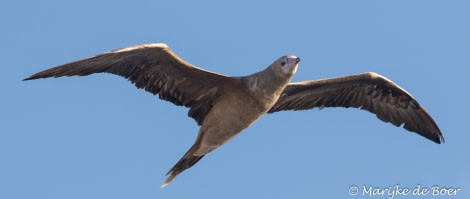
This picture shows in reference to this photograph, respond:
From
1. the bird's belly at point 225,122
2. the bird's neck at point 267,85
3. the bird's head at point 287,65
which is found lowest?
the bird's belly at point 225,122

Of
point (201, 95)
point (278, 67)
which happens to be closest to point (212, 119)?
Result: point (201, 95)

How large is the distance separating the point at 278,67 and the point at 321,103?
253 centimetres

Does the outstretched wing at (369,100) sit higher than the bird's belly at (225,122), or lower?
higher

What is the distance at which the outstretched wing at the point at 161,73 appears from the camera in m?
14.8

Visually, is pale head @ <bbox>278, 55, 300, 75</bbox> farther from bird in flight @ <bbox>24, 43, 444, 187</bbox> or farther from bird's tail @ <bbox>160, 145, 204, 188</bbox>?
bird's tail @ <bbox>160, 145, 204, 188</bbox>

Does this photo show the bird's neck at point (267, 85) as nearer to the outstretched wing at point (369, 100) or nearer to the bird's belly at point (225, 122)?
the bird's belly at point (225, 122)

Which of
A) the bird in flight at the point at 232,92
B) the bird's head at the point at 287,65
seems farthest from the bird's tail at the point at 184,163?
the bird's head at the point at 287,65

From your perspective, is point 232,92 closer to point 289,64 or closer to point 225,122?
point 225,122

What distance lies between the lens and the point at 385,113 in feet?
55.6

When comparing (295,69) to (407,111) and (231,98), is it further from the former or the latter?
(407,111)

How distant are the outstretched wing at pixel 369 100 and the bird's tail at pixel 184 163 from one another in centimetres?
Result: 167

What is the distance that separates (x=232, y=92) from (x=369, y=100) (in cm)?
297

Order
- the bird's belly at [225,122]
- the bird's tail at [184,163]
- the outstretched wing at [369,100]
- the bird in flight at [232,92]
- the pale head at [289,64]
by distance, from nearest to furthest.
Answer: the pale head at [289,64] < the bird in flight at [232,92] < the bird's belly at [225,122] < the bird's tail at [184,163] < the outstretched wing at [369,100]

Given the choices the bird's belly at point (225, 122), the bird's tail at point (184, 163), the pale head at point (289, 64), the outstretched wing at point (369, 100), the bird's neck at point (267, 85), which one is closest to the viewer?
the pale head at point (289, 64)
